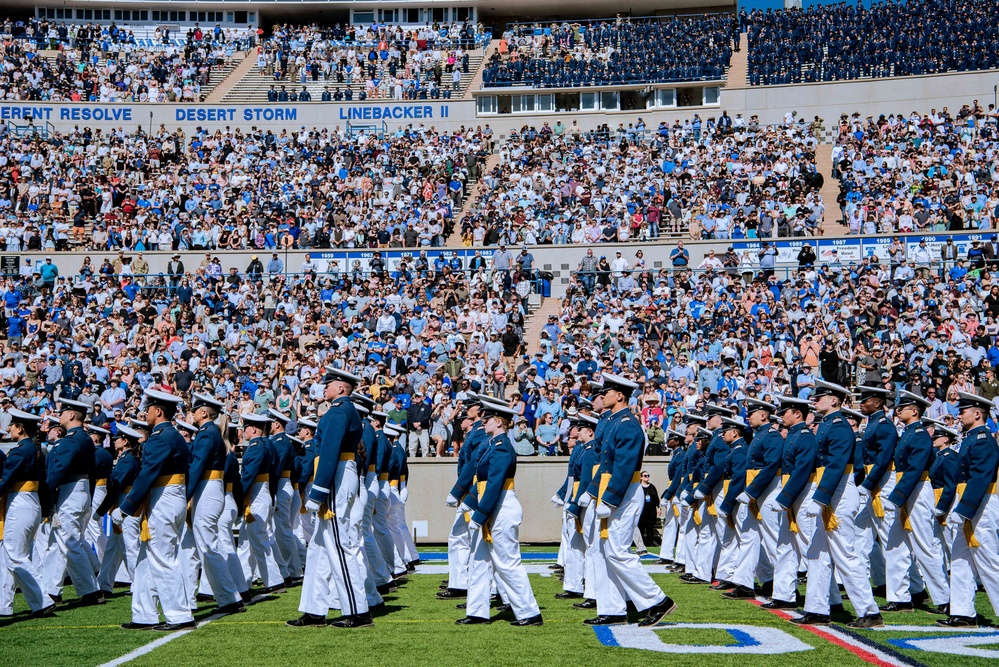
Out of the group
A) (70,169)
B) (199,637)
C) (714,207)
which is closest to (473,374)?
(714,207)

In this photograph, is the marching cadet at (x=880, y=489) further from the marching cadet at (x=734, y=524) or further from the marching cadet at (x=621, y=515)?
the marching cadet at (x=621, y=515)

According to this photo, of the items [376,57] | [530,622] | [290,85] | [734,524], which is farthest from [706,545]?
[376,57]

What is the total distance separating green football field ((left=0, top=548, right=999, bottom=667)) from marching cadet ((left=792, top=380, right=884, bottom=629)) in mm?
294

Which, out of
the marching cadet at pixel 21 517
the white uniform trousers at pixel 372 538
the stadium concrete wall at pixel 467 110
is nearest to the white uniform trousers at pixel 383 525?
the white uniform trousers at pixel 372 538

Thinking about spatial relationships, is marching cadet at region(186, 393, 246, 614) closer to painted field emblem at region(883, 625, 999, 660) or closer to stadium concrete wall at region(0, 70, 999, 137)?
painted field emblem at region(883, 625, 999, 660)

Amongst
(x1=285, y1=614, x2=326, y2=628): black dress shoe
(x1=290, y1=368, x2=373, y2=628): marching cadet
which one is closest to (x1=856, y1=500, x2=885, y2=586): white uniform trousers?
(x1=290, y1=368, x2=373, y2=628): marching cadet

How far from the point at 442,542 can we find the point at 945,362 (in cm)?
984

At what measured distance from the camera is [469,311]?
26938 millimetres

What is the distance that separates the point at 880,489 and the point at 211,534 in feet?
21.1

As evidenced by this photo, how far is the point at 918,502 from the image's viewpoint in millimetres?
11523

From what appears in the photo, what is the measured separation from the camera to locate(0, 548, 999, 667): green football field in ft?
27.5

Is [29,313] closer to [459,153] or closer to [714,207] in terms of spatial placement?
[459,153]

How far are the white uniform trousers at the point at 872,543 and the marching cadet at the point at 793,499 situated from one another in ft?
2.20

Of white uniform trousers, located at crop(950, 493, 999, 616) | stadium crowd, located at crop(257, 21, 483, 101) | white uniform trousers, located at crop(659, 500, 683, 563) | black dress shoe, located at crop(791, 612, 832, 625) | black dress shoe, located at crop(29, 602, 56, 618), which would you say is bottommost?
white uniform trousers, located at crop(659, 500, 683, 563)
